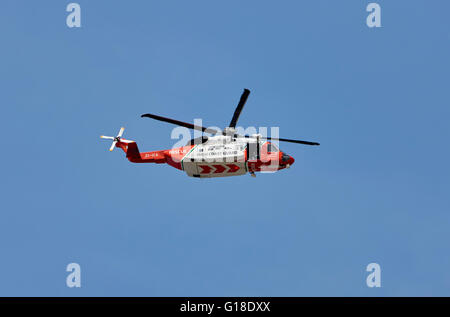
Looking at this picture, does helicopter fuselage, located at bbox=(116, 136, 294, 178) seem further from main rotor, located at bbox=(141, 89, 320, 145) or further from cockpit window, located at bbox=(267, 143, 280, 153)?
main rotor, located at bbox=(141, 89, 320, 145)

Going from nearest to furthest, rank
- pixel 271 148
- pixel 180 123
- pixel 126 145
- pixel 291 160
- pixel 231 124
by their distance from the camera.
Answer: pixel 180 123
pixel 231 124
pixel 271 148
pixel 291 160
pixel 126 145

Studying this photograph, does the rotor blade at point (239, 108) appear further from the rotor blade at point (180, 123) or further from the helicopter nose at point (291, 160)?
the helicopter nose at point (291, 160)

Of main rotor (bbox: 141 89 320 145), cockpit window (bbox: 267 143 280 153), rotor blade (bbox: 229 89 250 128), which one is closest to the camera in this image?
rotor blade (bbox: 229 89 250 128)

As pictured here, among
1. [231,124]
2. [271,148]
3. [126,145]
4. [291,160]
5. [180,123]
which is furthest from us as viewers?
[126,145]

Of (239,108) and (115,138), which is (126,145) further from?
(239,108)

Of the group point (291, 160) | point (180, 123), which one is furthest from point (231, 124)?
point (291, 160)

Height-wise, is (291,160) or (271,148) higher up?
(271,148)

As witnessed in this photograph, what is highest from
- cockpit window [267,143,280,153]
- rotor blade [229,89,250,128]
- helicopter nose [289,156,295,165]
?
rotor blade [229,89,250,128]

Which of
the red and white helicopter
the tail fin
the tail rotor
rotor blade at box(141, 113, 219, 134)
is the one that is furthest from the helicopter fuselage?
the tail rotor

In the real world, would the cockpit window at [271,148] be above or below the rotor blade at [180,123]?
below

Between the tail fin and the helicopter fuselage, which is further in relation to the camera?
the tail fin

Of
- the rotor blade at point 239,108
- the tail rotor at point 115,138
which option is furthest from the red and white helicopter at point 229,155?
the tail rotor at point 115,138
